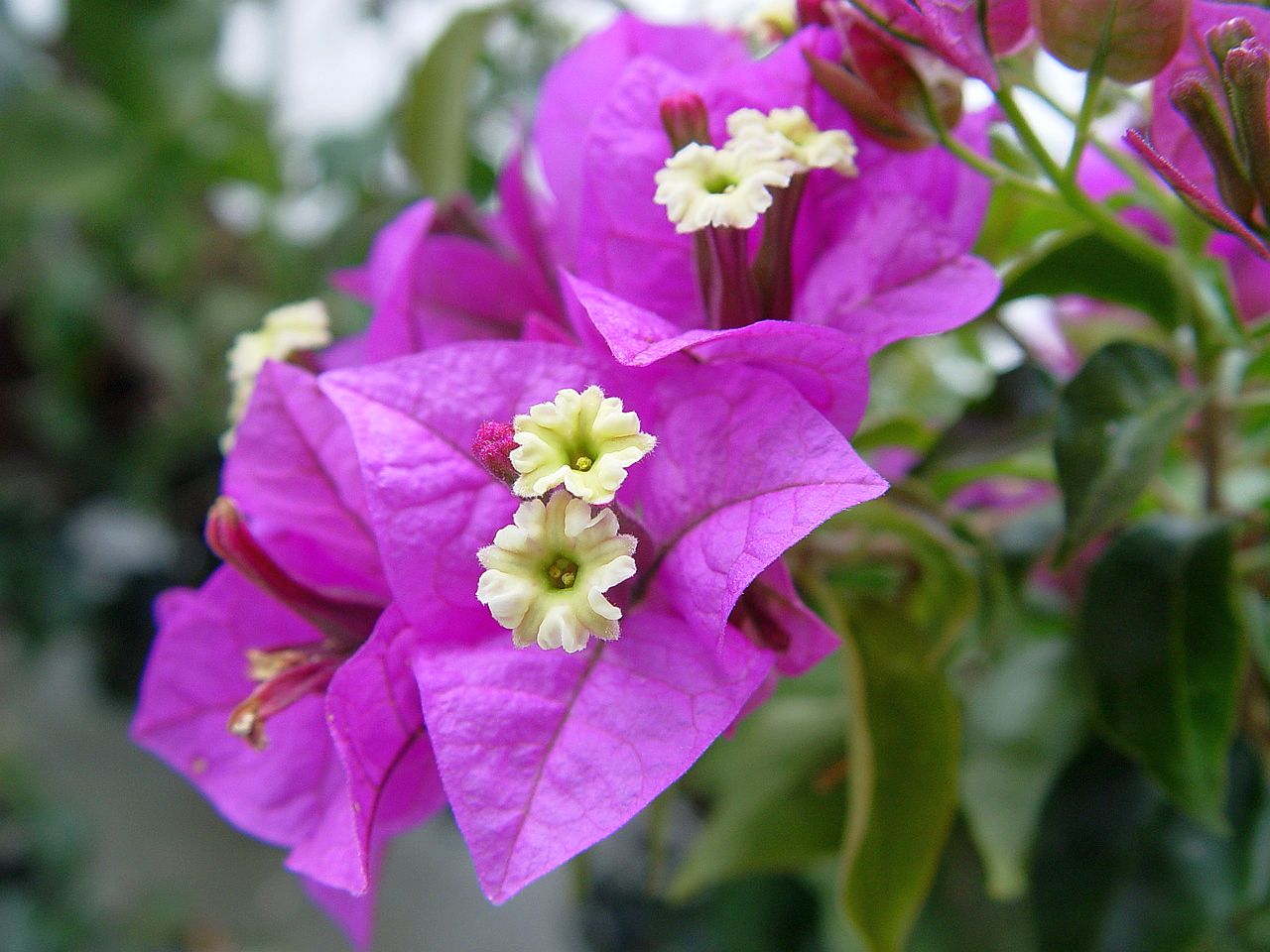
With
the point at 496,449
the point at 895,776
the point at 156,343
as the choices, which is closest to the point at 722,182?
the point at 496,449

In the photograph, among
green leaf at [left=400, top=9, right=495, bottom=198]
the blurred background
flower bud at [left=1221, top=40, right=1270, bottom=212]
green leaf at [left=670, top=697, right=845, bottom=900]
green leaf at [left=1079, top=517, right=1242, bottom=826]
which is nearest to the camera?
flower bud at [left=1221, top=40, right=1270, bottom=212]

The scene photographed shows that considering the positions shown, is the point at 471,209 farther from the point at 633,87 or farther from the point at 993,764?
the point at 993,764

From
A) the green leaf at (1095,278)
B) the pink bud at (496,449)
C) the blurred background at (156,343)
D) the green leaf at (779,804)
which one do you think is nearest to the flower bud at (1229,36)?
the green leaf at (1095,278)

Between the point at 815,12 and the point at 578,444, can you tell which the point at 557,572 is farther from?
the point at 815,12

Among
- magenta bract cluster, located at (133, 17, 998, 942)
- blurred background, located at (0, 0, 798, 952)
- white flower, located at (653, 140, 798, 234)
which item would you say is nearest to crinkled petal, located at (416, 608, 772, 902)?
magenta bract cluster, located at (133, 17, 998, 942)

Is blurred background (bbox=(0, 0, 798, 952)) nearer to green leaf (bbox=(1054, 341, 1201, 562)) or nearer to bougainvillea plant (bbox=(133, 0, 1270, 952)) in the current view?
bougainvillea plant (bbox=(133, 0, 1270, 952))

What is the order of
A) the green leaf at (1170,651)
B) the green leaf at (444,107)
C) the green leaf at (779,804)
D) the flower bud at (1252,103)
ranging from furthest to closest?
the green leaf at (444,107) < the green leaf at (779,804) < the green leaf at (1170,651) < the flower bud at (1252,103)

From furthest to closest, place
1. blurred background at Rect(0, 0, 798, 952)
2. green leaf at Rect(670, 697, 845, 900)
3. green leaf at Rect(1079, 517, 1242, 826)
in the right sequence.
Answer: blurred background at Rect(0, 0, 798, 952) < green leaf at Rect(670, 697, 845, 900) < green leaf at Rect(1079, 517, 1242, 826)

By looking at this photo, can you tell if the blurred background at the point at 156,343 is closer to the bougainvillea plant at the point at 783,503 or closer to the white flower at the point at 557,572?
the bougainvillea plant at the point at 783,503
